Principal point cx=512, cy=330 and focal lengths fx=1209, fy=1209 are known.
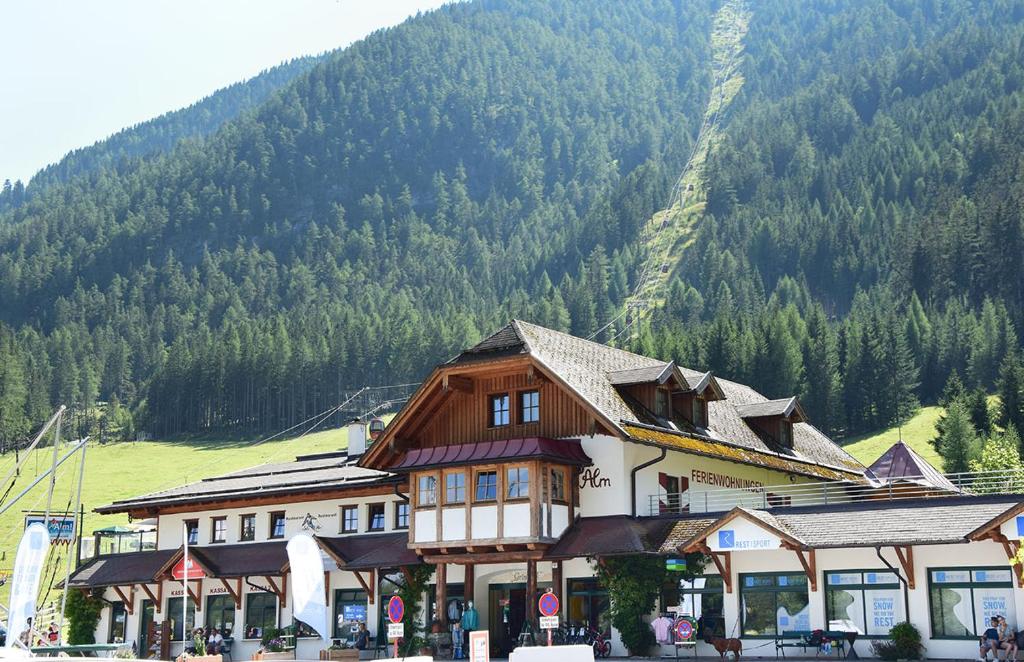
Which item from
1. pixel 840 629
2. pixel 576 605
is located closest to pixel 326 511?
pixel 576 605

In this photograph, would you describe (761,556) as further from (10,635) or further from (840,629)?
(10,635)

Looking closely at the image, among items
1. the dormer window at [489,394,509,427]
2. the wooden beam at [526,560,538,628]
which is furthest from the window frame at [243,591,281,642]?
the wooden beam at [526,560,538,628]

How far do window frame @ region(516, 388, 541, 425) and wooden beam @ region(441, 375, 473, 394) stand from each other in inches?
70.2

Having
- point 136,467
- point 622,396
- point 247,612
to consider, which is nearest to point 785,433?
point 622,396

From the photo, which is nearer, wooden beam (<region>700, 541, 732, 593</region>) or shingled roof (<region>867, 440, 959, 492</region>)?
wooden beam (<region>700, 541, 732, 593</region>)

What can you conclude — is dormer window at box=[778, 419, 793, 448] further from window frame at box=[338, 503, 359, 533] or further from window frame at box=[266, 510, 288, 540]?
window frame at box=[266, 510, 288, 540]

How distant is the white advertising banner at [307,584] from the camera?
3219 cm

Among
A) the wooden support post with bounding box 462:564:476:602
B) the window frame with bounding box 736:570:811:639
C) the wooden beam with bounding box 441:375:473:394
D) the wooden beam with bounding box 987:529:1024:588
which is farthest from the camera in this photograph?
the wooden beam with bounding box 441:375:473:394

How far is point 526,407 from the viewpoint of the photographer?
134ft

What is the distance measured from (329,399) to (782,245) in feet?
263

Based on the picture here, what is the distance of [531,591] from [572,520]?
8.78ft

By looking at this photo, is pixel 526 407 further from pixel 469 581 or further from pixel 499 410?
pixel 469 581

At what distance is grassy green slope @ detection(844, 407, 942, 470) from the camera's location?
93500mm

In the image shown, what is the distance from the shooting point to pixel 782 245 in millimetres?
192375
